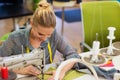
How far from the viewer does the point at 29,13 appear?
3.14m

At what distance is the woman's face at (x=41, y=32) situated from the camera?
60.6 inches

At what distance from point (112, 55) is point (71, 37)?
216cm

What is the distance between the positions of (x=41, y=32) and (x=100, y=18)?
0.87m

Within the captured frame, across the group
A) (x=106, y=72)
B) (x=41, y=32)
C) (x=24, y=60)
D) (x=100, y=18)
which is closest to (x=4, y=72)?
(x=24, y=60)

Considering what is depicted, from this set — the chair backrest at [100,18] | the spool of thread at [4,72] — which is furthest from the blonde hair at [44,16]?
the chair backrest at [100,18]

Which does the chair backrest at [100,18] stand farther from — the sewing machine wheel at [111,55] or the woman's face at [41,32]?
the woman's face at [41,32]

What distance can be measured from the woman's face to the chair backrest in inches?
26.7

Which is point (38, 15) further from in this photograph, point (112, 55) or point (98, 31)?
point (98, 31)

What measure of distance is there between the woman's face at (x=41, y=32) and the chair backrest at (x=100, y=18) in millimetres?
678

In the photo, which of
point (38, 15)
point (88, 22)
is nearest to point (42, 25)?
point (38, 15)

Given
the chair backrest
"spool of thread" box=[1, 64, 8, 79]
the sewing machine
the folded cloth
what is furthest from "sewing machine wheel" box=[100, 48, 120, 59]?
"spool of thread" box=[1, 64, 8, 79]

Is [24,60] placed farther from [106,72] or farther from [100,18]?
[100,18]

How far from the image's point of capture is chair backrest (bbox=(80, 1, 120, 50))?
2197 mm

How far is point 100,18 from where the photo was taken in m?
2.25
